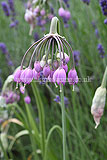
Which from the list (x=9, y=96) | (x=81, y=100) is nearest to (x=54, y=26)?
(x=9, y=96)

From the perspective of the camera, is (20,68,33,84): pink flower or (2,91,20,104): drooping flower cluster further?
(2,91,20,104): drooping flower cluster

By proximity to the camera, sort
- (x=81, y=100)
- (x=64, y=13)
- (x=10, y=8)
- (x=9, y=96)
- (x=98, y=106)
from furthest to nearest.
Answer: (x=10, y=8)
(x=81, y=100)
(x=64, y=13)
(x=9, y=96)
(x=98, y=106)

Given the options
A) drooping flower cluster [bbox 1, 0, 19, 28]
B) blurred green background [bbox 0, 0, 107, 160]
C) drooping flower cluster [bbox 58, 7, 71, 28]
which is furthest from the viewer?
drooping flower cluster [bbox 1, 0, 19, 28]

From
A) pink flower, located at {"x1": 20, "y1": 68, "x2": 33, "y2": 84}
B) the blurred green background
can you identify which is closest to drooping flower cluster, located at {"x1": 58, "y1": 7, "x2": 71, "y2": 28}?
the blurred green background

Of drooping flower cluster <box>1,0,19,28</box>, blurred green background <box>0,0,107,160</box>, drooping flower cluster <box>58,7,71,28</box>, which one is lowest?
blurred green background <box>0,0,107,160</box>

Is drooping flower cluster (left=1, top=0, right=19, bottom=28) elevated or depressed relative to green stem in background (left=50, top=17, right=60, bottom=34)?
elevated

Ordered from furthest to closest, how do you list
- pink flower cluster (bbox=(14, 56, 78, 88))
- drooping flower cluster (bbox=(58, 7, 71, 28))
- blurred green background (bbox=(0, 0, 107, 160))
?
blurred green background (bbox=(0, 0, 107, 160))
drooping flower cluster (bbox=(58, 7, 71, 28))
pink flower cluster (bbox=(14, 56, 78, 88))

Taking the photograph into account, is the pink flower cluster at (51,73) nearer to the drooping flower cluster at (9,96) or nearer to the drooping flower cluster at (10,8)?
the drooping flower cluster at (9,96)

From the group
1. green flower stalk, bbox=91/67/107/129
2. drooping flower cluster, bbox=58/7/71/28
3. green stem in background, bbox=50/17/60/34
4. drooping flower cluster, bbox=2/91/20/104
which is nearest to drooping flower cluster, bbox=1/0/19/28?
drooping flower cluster, bbox=58/7/71/28

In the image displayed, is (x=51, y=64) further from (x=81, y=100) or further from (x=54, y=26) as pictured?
(x=81, y=100)

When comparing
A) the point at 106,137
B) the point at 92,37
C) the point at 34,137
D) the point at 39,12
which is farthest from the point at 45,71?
the point at 92,37

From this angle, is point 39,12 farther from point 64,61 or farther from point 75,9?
point 75,9

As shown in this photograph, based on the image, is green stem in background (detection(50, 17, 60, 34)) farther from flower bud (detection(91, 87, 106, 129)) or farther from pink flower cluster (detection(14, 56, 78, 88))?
flower bud (detection(91, 87, 106, 129))

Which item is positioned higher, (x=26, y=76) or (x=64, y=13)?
(x=64, y=13)
